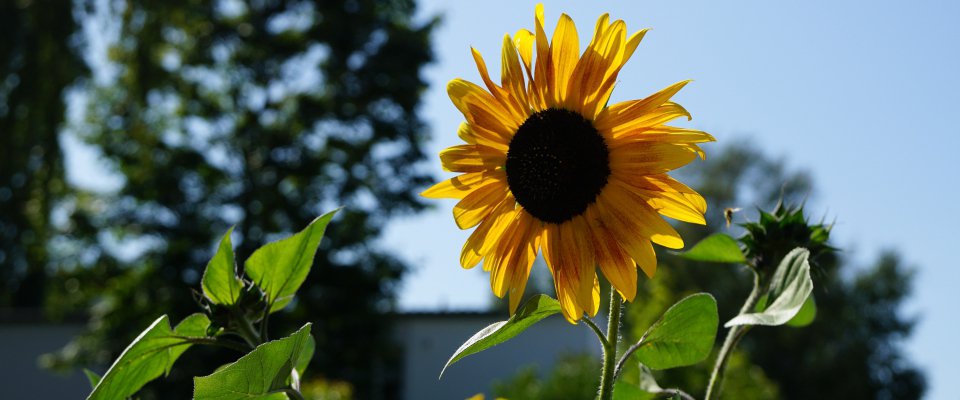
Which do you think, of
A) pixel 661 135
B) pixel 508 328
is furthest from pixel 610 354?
pixel 661 135

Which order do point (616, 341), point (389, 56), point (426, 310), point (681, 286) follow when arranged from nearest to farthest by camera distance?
point (616, 341)
point (389, 56)
point (426, 310)
point (681, 286)

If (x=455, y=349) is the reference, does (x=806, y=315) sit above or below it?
above

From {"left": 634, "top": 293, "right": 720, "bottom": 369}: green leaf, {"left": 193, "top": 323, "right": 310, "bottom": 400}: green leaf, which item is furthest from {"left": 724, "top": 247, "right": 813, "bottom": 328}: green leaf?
{"left": 193, "top": 323, "right": 310, "bottom": 400}: green leaf

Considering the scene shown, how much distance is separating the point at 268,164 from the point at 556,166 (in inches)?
468

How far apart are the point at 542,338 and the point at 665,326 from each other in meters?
13.6

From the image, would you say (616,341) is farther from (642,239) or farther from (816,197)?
(816,197)

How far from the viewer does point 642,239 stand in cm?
63

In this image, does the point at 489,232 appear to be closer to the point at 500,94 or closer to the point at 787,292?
the point at 500,94

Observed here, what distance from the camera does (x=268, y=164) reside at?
40.3 ft

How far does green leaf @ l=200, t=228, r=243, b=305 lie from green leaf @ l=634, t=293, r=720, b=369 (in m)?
0.26

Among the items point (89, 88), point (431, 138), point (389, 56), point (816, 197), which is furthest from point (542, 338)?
point (816, 197)

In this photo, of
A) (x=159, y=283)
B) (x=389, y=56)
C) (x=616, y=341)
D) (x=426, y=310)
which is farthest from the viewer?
(x=426, y=310)

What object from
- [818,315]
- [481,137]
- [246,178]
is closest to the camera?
[481,137]

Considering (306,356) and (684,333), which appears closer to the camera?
(684,333)
